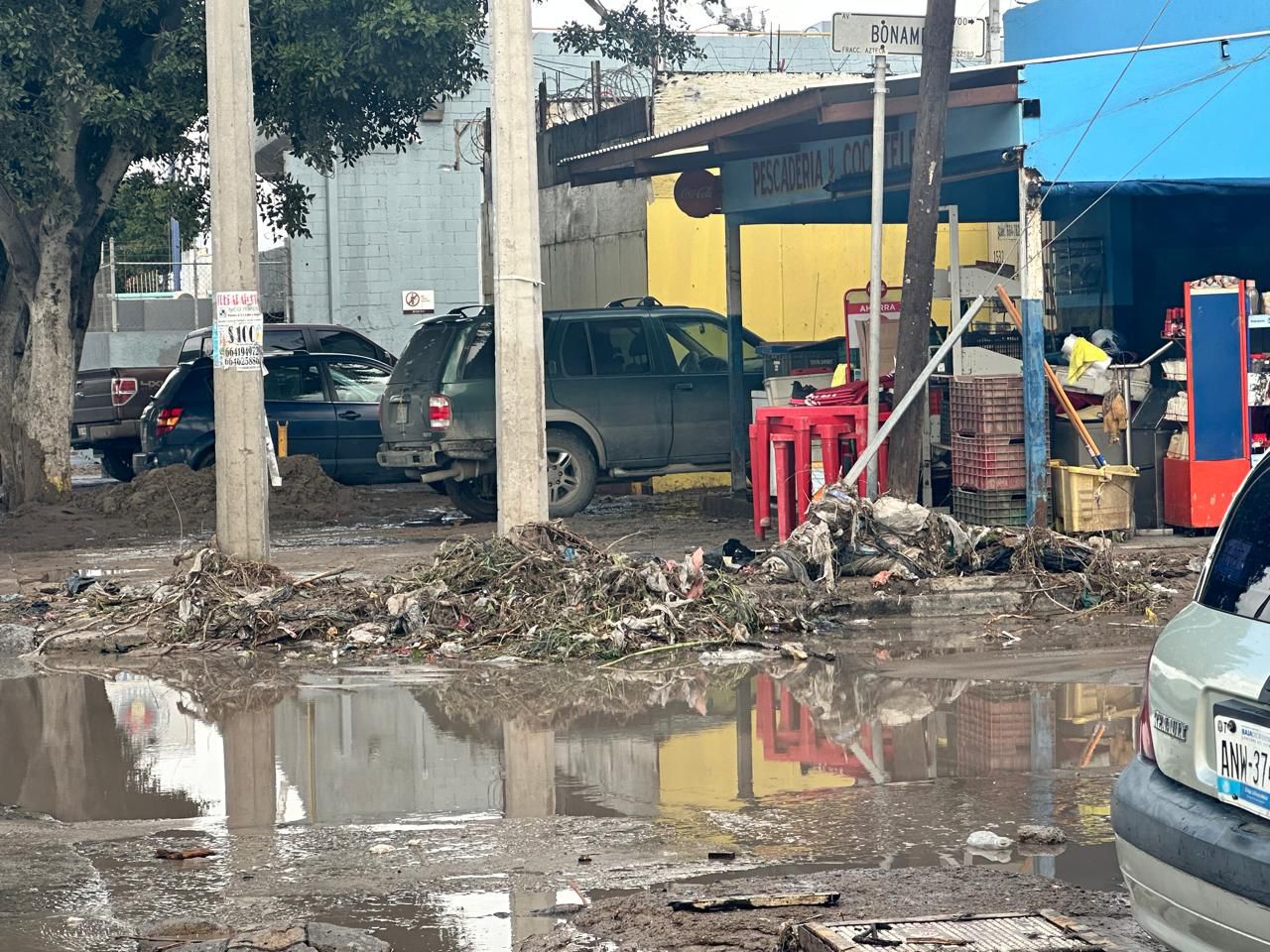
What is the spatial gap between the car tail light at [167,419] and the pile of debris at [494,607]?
7.29m

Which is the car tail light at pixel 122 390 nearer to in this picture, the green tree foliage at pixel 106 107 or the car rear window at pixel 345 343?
the green tree foliage at pixel 106 107

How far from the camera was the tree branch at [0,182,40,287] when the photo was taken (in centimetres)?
1728

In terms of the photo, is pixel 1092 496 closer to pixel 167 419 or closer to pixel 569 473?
pixel 569 473

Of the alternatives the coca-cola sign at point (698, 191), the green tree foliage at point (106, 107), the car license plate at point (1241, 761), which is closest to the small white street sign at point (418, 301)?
the green tree foliage at point (106, 107)

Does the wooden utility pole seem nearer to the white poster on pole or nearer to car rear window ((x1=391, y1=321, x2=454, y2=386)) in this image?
the white poster on pole

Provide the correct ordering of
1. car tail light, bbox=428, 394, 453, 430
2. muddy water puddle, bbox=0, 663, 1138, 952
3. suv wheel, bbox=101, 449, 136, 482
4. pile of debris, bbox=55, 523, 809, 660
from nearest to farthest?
muddy water puddle, bbox=0, 663, 1138, 952 < pile of debris, bbox=55, 523, 809, 660 < car tail light, bbox=428, 394, 453, 430 < suv wheel, bbox=101, 449, 136, 482

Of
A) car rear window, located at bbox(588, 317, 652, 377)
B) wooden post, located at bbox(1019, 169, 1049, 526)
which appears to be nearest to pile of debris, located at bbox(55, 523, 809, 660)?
wooden post, located at bbox(1019, 169, 1049, 526)

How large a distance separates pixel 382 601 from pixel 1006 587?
159 inches

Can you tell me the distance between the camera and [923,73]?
11680mm

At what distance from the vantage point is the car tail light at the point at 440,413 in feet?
Result: 51.2

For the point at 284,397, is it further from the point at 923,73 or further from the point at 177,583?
the point at 923,73

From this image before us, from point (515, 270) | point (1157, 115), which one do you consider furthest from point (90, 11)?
point (1157, 115)

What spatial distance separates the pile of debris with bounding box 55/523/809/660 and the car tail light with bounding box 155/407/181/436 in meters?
7.29

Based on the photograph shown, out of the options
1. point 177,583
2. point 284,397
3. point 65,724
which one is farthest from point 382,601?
point 284,397
